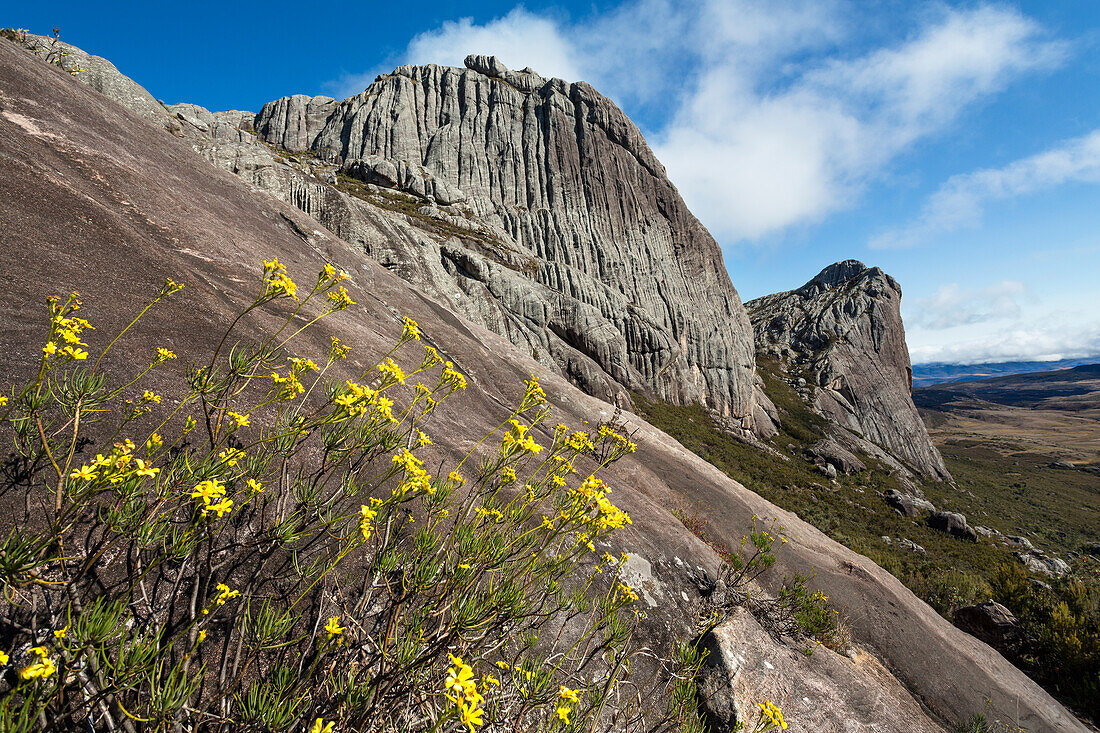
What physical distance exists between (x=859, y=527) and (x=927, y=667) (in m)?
38.7

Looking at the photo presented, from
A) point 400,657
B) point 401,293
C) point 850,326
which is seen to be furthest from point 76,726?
point 850,326

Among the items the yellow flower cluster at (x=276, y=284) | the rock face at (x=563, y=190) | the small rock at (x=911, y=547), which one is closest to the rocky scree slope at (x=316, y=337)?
the yellow flower cluster at (x=276, y=284)

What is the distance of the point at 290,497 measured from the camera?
3508 millimetres

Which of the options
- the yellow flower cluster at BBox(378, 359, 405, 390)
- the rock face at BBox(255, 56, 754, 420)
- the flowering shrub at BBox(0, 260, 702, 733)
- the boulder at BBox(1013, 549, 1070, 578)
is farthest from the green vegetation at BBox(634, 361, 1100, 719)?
the rock face at BBox(255, 56, 754, 420)

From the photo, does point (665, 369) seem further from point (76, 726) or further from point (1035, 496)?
point (1035, 496)

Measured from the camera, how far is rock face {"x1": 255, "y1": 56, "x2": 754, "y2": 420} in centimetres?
5699

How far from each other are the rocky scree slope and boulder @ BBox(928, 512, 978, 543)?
154ft

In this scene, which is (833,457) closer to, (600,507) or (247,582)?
(600,507)

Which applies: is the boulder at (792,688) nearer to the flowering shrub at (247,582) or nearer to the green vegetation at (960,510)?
the flowering shrub at (247,582)

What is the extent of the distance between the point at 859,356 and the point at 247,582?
10705 cm

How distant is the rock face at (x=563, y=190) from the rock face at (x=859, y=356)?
81.6 ft

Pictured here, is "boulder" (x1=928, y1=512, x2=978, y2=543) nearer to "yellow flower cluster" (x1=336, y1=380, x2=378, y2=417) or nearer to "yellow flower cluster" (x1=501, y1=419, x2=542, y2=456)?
"yellow flower cluster" (x1=501, y1=419, x2=542, y2=456)

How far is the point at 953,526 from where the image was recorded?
42.1 meters

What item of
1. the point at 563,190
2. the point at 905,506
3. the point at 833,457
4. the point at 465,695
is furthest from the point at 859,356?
the point at 465,695
